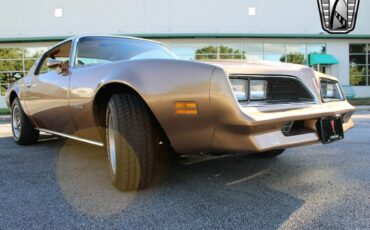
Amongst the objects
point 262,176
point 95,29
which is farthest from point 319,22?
point 262,176

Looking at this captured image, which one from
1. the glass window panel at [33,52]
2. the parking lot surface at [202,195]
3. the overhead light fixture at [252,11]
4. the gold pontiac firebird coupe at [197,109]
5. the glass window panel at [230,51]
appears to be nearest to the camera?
the parking lot surface at [202,195]

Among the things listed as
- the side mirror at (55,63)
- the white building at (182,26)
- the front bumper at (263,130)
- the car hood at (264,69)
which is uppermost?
the white building at (182,26)

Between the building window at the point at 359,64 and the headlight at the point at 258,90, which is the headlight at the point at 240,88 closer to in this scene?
the headlight at the point at 258,90

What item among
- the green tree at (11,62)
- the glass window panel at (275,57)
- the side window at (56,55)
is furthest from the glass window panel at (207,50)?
the side window at (56,55)

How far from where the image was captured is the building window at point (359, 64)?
21.9 meters

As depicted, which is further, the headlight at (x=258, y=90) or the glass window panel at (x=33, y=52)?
the glass window panel at (x=33, y=52)

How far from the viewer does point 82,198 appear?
2688mm

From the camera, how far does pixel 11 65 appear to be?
65.9ft

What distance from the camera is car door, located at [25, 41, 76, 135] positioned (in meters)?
3.68

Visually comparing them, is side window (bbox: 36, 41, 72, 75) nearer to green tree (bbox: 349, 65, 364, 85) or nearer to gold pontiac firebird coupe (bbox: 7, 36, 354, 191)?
gold pontiac firebird coupe (bbox: 7, 36, 354, 191)

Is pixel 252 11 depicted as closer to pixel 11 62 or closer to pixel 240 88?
pixel 11 62

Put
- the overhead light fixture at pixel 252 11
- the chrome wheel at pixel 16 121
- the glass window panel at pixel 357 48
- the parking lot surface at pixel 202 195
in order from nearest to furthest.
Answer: the parking lot surface at pixel 202 195
the chrome wheel at pixel 16 121
the overhead light fixture at pixel 252 11
the glass window panel at pixel 357 48

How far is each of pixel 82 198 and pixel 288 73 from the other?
175cm

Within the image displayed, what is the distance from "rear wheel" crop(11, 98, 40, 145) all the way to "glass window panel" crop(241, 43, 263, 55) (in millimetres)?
16547
